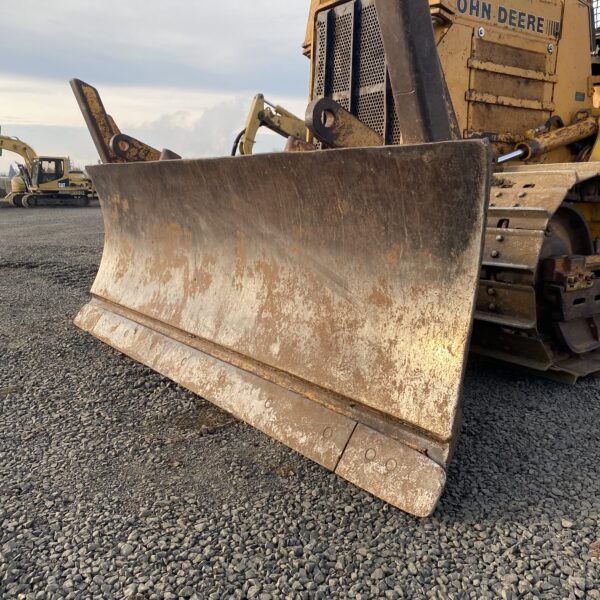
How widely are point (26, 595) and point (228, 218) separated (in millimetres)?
1976

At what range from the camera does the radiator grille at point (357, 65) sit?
11.8 feet

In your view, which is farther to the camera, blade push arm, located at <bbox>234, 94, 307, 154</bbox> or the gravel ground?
blade push arm, located at <bbox>234, 94, 307, 154</bbox>

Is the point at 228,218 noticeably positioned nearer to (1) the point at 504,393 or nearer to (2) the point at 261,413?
(2) the point at 261,413

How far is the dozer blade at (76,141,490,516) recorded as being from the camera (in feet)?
6.91

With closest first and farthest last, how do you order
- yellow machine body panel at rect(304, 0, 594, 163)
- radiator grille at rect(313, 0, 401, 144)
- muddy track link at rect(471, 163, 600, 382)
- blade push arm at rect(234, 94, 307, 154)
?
muddy track link at rect(471, 163, 600, 382) < radiator grille at rect(313, 0, 401, 144) < yellow machine body panel at rect(304, 0, 594, 163) < blade push arm at rect(234, 94, 307, 154)

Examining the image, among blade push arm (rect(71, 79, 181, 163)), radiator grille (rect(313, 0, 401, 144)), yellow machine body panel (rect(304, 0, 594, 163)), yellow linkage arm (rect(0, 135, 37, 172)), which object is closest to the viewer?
radiator grille (rect(313, 0, 401, 144))

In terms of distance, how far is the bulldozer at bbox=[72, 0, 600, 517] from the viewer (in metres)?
2.16

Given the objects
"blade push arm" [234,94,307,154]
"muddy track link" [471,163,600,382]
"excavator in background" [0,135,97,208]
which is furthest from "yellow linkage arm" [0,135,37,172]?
"muddy track link" [471,163,600,382]

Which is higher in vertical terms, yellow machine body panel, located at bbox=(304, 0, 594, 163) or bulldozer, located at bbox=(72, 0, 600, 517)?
yellow machine body panel, located at bbox=(304, 0, 594, 163)

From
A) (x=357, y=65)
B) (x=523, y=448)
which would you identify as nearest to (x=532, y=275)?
(x=523, y=448)

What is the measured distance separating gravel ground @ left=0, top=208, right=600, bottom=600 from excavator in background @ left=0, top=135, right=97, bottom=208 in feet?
75.5

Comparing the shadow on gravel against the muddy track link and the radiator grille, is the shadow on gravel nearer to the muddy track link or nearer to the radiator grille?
the muddy track link

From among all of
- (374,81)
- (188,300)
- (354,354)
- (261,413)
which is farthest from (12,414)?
(374,81)

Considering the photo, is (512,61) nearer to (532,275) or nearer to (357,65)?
(357,65)
